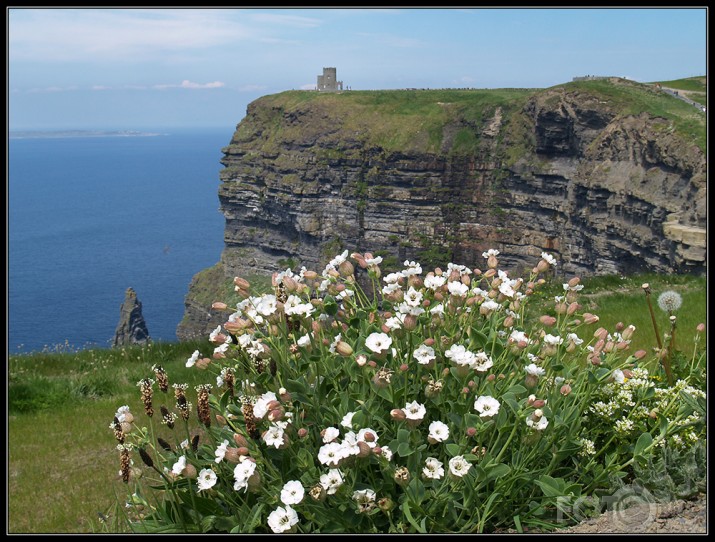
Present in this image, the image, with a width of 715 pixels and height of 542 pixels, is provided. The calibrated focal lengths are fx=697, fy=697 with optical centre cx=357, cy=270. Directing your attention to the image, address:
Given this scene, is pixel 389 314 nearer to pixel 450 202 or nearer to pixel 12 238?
pixel 450 202

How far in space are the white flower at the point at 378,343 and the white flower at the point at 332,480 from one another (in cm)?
75

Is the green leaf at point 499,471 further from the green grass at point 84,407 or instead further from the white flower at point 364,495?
the green grass at point 84,407

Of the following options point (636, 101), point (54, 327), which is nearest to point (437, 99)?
point (636, 101)

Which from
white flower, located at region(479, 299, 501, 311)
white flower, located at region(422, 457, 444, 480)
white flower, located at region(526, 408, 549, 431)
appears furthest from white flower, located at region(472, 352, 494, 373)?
white flower, located at region(422, 457, 444, 480)

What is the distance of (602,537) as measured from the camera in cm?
348

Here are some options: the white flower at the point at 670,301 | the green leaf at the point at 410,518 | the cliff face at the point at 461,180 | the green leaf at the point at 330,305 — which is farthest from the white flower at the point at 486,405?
the cliff face at the point at 461,180

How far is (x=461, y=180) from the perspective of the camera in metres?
93.8

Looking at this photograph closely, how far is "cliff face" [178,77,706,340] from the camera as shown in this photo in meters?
65.1

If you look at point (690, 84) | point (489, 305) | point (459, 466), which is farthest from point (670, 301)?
point (690, 84)

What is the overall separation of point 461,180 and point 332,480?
92.0 m

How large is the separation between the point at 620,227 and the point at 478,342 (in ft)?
221

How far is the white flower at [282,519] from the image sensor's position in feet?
12.4

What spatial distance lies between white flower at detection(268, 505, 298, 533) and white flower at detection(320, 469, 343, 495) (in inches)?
8.7

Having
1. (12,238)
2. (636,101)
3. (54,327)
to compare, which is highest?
(636,101)
